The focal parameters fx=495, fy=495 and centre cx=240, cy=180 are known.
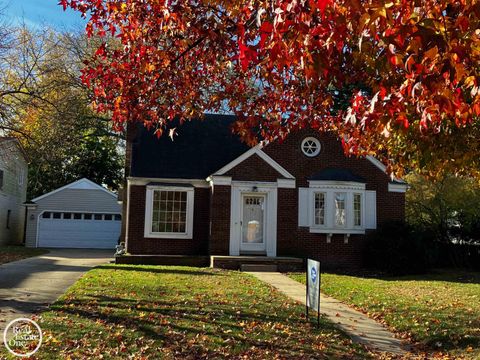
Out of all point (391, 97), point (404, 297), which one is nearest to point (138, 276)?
point (404, 297)

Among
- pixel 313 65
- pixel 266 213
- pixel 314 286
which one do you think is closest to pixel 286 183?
pixel 266 213

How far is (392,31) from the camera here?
316 centimetres

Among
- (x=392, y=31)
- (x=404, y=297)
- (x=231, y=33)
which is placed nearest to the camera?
(x=392, y=31)

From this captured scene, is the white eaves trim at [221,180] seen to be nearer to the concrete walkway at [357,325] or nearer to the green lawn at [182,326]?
the concrete walkway at [357,325]

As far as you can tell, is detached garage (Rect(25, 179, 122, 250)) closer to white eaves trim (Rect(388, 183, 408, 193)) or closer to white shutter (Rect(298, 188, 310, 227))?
white shutter (Rect(298, 188, 310, 227))

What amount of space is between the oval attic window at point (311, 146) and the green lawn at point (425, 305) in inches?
202

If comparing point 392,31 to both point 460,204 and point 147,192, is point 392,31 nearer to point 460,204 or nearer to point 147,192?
point 147,192

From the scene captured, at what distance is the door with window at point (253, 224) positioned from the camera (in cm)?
1829

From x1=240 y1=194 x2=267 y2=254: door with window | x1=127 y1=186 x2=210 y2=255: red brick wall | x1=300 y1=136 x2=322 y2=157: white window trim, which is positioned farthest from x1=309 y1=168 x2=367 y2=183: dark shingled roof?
x1=127 y1=186 x2=210 y2=255: red brick wall

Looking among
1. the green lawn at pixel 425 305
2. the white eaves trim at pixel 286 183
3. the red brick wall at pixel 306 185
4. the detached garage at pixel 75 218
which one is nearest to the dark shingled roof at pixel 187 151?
the red brick wall at pixel 306 185

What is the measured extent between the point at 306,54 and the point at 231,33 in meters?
3.57

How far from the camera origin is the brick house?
18.2m

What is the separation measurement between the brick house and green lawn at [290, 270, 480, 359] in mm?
2697

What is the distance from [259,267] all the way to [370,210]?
5.15 metres
